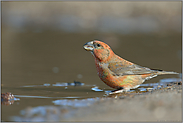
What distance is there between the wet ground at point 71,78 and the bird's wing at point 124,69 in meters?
0.46

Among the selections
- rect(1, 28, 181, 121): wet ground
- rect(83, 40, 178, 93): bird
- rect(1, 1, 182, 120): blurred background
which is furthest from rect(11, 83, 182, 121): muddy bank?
rect(83, 40, 178, 93): bird

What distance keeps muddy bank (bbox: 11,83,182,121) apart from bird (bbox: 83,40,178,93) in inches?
55.3

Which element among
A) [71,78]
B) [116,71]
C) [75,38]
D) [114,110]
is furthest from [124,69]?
[75,38]

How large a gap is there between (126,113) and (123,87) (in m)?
2.55

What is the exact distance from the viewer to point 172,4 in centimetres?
2323

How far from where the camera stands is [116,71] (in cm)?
720

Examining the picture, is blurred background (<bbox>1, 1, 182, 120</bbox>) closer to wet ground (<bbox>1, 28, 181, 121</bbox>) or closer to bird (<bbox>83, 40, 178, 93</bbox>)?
wet ground (<bbox>1, 28, 181, 121</bbox>)

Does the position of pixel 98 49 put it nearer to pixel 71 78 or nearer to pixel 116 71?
pixel 116 71

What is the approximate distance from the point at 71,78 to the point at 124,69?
2175 millimetres

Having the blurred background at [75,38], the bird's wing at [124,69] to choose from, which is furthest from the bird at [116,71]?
the blurred background at [75,38]

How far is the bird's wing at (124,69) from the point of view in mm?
7219

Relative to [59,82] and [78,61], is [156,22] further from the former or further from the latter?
[59,82]

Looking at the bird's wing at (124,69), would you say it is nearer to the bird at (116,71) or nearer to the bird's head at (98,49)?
the bird at (116,71)

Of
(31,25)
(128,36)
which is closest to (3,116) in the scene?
(128,36)
